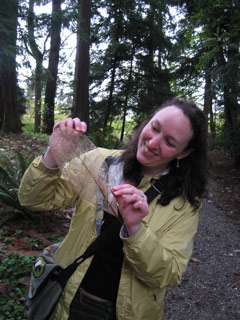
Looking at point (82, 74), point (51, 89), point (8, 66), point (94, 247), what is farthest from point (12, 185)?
point (51, 89)

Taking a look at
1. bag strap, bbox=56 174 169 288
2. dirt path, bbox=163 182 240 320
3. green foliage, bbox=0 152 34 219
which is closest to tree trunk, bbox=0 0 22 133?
green foliage, bbox=0 152 34 219

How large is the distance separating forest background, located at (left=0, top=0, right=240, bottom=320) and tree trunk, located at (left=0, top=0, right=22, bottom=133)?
3cm

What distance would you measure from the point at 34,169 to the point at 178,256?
0.93 meters

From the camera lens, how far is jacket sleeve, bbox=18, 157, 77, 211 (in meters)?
1.51

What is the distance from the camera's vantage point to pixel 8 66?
702 cm

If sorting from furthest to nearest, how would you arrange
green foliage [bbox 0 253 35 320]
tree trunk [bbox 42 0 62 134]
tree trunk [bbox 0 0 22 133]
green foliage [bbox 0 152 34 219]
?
tree trunk [bbox 42 0 62 134], tree trunk [bbox 0 0 22 133], green foliage [bbox 0 152 34 219], green foliage [bbox 0 253 35 320]

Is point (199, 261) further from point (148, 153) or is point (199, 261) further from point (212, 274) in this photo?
point (148, 153)

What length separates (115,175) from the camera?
1689mm

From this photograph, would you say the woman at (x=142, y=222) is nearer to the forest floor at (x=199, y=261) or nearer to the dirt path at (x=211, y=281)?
the forest floor at (x=199, y=261)

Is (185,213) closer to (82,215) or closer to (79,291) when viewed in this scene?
(82,215)

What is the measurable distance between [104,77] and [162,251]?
13502mm

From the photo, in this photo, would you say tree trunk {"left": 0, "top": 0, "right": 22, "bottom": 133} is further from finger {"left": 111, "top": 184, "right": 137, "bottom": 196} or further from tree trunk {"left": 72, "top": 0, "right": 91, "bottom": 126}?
finger {"left": 111, "top": 184, "right": 137, "bottom": 196}

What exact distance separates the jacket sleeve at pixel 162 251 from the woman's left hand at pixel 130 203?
0.31 feet

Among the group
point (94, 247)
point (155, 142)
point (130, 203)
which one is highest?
point (155, 142)
